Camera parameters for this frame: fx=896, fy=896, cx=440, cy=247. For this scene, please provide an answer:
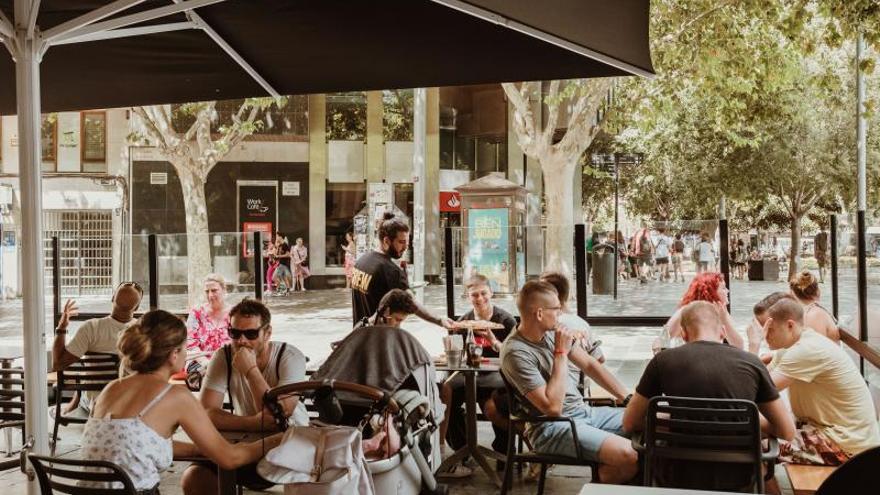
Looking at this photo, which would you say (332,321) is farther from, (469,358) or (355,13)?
(355,13)

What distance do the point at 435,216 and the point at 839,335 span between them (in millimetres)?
22574

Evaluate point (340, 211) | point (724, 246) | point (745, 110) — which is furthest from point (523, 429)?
point (340, 211)

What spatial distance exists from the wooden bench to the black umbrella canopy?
216 centimetres

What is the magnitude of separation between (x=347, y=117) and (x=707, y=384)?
25.1m

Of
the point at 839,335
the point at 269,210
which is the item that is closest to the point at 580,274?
the point at 839,335

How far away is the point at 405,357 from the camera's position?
5062 mm

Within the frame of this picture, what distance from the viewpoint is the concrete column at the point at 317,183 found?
2822cm

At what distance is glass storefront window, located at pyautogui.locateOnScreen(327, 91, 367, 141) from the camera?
93.8ft

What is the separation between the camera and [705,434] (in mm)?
4539

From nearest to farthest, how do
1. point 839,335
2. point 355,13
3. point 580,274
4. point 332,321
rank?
point 355,13 → point 839,335 → point 580,274 → point 332,321

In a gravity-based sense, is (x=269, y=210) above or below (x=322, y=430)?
above

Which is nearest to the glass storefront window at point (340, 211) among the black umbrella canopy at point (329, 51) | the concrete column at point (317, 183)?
the concrete column at point (317, 183)

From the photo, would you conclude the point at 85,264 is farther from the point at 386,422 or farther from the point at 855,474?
the point at 855,474

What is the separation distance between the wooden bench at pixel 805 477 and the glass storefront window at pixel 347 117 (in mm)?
24786
